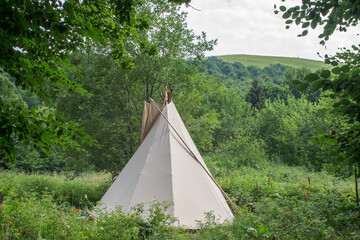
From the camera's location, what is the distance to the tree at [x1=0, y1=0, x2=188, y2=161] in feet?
8.18

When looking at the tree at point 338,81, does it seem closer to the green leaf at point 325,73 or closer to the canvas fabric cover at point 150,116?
the green leaf at point 325,73

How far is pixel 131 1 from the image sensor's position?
10.4 feet

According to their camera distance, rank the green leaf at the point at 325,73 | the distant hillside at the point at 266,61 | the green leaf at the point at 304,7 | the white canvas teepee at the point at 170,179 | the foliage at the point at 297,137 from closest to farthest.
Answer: the green leaf at the point at 325,73 → the green leaf at the point at 304,7 → the white canvas teepee at the point at 170,179 → the foliage at the point at 297,137 → the distant hillside at the point at 266,61

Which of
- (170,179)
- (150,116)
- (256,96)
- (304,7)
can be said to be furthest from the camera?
(256,96)

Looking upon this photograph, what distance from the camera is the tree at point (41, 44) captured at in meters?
2.49

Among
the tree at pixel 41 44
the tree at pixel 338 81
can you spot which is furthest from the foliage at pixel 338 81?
the tree at pixel 41 44

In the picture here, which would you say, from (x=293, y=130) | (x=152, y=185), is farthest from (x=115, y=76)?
(x=293, y=130)

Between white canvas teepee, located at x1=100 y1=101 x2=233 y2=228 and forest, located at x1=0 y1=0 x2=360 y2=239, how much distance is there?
0.44 meters

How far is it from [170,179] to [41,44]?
3570 millimetres

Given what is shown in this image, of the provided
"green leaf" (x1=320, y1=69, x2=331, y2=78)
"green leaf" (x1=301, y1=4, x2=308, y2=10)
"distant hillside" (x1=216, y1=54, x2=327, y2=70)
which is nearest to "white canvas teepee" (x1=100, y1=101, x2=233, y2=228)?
"green leaf" (x1=301, y1=4, x2=308, y2=10)

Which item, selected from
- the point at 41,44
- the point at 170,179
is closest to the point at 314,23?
the point at 41,44

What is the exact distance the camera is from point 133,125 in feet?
38.0

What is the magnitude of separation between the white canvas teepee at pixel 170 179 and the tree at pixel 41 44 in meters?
2.88

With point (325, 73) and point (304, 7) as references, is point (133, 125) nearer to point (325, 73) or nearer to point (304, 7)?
point (304, 7)
